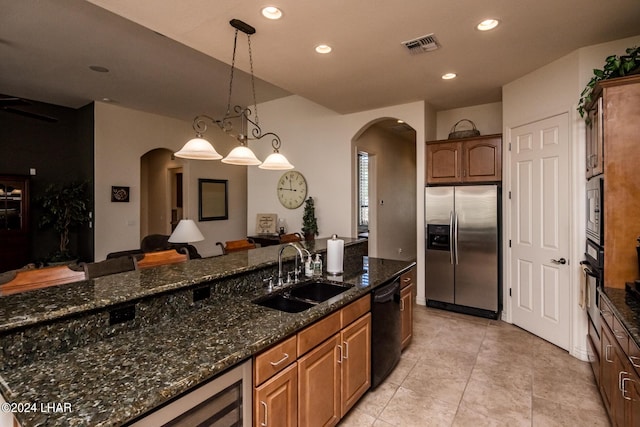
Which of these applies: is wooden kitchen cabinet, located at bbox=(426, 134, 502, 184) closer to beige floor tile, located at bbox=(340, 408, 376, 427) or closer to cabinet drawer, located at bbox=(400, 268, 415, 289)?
cabinet drawer, located at bbox=(400, 268, 415, 289)

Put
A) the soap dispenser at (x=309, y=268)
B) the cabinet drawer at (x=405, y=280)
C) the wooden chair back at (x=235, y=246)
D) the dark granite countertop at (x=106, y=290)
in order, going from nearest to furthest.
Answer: the dark granite countertop at (x=106, y=290)
the soap dispenser at (x=309, y=268)
the cabinet drawer at (x=405, y=280)
the wooden chair back at (x=235, y=246)

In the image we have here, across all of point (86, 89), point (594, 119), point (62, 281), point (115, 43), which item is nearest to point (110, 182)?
point (86, 89)

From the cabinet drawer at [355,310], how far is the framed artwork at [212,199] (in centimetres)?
580

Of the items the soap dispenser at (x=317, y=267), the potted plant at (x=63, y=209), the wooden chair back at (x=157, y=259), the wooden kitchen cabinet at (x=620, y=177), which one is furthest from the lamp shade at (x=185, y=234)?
the wooden kitchen cabinet at (x=620, y=177)

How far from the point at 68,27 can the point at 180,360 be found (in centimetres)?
385

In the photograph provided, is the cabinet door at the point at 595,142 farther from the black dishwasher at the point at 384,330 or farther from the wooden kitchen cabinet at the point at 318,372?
the wooden kitchen cabinet at the point at 318,372

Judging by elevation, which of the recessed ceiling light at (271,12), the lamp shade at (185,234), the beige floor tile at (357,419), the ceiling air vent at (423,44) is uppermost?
the ceiling air vent at (423,44)

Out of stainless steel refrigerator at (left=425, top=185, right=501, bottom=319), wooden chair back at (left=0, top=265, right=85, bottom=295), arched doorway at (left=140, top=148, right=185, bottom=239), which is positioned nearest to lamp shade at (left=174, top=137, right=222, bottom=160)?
wooden chair back at (left=0, top=265, right=85, bottom=295)

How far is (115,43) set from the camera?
3.71 meters

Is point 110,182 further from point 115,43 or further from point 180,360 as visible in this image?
point 180,360

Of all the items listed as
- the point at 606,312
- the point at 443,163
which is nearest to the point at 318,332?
the point at 606,312

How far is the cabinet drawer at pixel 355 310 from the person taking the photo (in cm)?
208

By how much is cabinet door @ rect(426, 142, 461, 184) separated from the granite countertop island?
301 cm

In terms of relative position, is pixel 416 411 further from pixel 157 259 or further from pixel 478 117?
pixel 478 117
